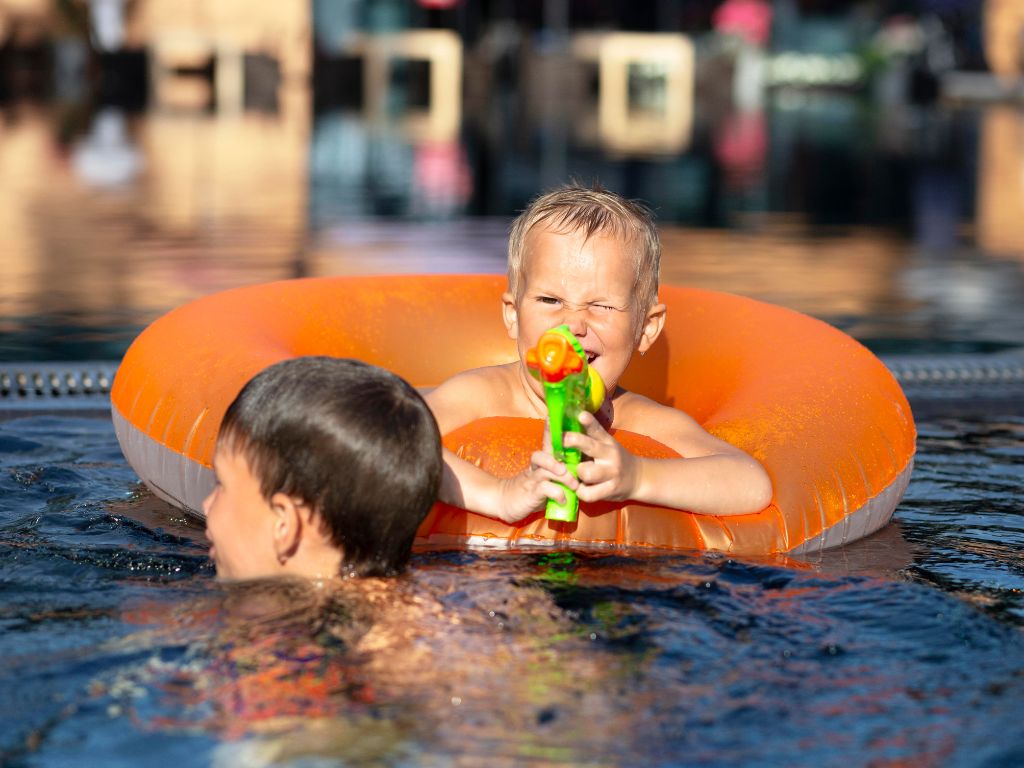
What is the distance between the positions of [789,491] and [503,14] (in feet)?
74.8

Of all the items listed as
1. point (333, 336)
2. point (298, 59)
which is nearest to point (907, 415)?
point (333, 336)

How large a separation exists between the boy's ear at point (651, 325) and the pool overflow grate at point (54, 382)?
2387 millimetres

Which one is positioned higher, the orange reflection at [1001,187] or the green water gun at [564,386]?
the green water gun at [564,386]

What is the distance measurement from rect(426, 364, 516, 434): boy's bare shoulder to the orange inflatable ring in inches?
6.8

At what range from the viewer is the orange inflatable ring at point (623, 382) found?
3.54m

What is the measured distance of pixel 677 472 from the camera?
3.47 meters

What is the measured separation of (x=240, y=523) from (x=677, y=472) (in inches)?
38.1

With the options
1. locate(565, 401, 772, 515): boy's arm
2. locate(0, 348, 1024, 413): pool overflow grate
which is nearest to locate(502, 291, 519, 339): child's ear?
locate(565, 401, 772, 515): boy's arm

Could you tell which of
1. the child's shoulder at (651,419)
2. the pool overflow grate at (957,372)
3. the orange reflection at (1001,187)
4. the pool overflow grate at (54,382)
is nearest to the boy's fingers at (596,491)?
the child's shoulder at (651,419)

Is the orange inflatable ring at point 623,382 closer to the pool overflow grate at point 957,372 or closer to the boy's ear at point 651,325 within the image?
the boy's ear at point 651,325

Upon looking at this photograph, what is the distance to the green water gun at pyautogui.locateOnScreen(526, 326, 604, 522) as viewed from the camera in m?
3.00

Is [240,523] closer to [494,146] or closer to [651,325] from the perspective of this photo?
[651,325]

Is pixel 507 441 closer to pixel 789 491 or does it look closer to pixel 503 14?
pixel 789 491

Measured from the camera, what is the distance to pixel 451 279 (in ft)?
15.7
